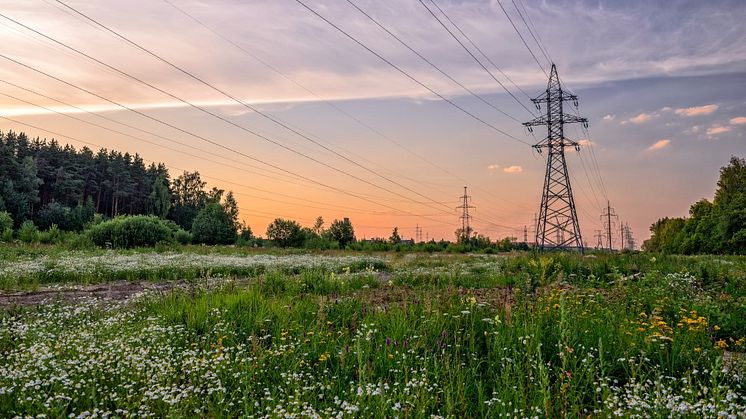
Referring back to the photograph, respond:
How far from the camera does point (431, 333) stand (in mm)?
5648

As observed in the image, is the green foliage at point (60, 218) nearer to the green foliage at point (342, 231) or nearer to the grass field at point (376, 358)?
the green foliage at point (342, 231)

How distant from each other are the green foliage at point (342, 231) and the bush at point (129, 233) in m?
22.4

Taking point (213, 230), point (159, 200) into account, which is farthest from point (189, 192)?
point (213, 230)

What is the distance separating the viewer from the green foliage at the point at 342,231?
5400cm

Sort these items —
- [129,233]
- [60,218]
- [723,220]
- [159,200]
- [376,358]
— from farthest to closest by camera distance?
[159,200] → [60,218] → [723,220] → [129,233] → [376,358]

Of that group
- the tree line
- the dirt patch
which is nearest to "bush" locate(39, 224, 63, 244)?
the dirt patch

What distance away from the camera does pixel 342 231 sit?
54344 millimetres

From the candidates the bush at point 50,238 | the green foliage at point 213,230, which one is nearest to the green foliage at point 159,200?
the green foliage at point 213,230

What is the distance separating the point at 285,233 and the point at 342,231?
8503mm

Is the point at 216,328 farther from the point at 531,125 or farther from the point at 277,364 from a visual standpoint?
the point at 531,125

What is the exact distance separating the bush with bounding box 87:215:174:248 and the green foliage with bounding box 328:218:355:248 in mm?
22443

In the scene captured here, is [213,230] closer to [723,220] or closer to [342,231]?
[342,231]

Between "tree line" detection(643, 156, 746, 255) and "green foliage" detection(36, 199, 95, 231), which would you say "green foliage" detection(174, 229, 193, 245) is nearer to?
"green foliage" detection(36, 199, 95, 231)

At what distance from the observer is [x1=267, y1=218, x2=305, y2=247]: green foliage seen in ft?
158
